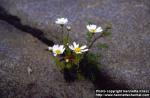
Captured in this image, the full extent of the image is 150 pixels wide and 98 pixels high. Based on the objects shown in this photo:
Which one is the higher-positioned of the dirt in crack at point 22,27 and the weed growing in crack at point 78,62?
the dirt in crack at point 22,27

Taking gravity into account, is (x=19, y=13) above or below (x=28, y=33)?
above

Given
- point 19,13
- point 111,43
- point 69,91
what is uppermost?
point 19,13

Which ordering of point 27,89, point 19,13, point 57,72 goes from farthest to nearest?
point 19,13 < point 57,72 < point 27,89

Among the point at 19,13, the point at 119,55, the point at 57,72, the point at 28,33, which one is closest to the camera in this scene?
the point at 57,72

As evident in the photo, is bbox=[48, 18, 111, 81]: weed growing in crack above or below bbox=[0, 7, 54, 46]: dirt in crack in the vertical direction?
below

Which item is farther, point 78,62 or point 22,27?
point 22,27

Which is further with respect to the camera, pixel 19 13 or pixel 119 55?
pixel 19 13

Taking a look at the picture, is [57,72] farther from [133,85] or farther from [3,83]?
[133,85]

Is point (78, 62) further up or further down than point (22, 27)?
further down

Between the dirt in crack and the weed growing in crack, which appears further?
the dirt in crack

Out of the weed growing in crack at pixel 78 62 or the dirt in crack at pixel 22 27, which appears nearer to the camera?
the weed growing in crack at pixel 78 62

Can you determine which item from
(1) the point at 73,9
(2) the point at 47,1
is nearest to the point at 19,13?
(2) the point at 47,1
